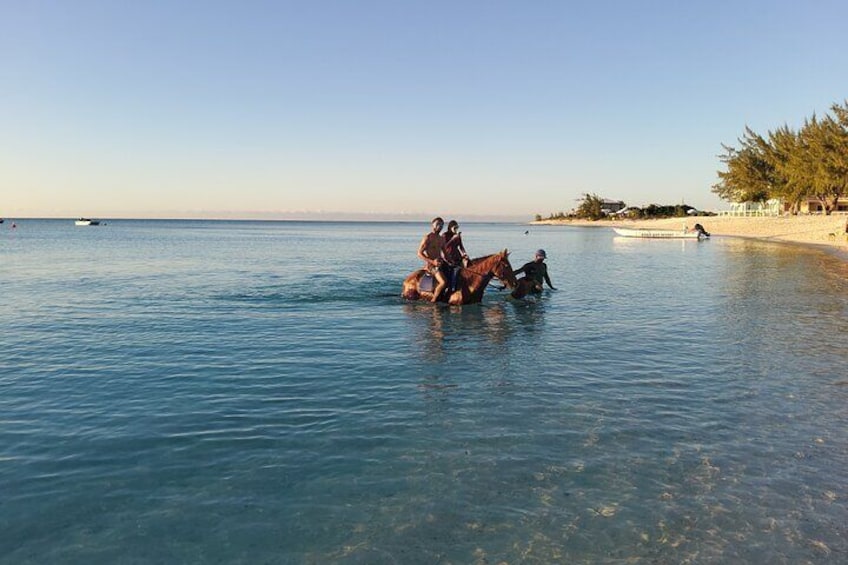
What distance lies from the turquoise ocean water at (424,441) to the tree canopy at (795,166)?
7704 centimetres

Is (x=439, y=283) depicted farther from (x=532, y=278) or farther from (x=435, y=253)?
(x=532, y=278)

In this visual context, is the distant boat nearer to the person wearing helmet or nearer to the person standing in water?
the person wearing helmet

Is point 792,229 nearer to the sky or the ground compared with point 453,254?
nearer to the ground

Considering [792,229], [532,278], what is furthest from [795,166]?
[532,278]

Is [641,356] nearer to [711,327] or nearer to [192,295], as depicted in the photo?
[711,327]

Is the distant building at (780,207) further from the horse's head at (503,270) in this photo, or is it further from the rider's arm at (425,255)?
the rider's arm at (425,255)

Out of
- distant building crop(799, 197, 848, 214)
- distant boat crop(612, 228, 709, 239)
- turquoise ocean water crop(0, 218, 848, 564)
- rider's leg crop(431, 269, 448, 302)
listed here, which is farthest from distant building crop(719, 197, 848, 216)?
turquoise ocean water crop(0, 218, 848, 564)

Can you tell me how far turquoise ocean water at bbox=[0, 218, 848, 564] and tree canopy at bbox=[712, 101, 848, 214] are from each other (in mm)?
77038

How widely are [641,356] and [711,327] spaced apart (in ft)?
16.3

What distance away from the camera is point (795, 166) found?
294 ft

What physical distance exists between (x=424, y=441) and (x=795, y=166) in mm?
100011

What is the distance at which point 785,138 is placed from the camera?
3971 inches

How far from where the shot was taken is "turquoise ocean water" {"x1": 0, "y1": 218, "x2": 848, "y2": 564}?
18.2 ft

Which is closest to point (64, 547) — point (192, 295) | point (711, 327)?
point (711, 327)
